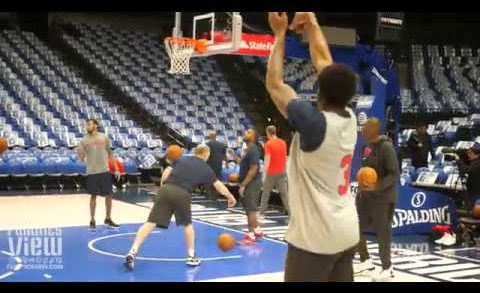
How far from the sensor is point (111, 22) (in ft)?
A: 92.3

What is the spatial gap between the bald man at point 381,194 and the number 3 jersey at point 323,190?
155 inches

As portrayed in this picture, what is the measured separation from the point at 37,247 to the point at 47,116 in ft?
34.4

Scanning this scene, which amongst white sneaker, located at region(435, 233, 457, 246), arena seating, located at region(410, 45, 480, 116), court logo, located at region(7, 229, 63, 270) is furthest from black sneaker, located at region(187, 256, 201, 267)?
arena seating, located at region(410, 45, 480, 116)

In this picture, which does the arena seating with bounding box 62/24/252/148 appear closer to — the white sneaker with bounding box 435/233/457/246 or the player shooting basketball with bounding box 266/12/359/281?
the white sneaker with bounding box 435/233/457/246

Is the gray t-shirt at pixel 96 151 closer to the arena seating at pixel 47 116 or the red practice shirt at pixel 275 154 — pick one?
the red practice shirt at pixel 275 154

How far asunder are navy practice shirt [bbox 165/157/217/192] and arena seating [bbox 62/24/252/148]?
12301 millimetres

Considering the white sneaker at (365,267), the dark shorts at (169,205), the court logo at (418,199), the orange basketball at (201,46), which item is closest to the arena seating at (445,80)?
the orange basketball at (201,46)

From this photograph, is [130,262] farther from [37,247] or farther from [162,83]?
[162,83]

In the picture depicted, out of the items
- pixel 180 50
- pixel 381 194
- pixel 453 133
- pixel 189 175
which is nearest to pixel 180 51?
A: pixel 180 50

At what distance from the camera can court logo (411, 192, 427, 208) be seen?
413 inches
